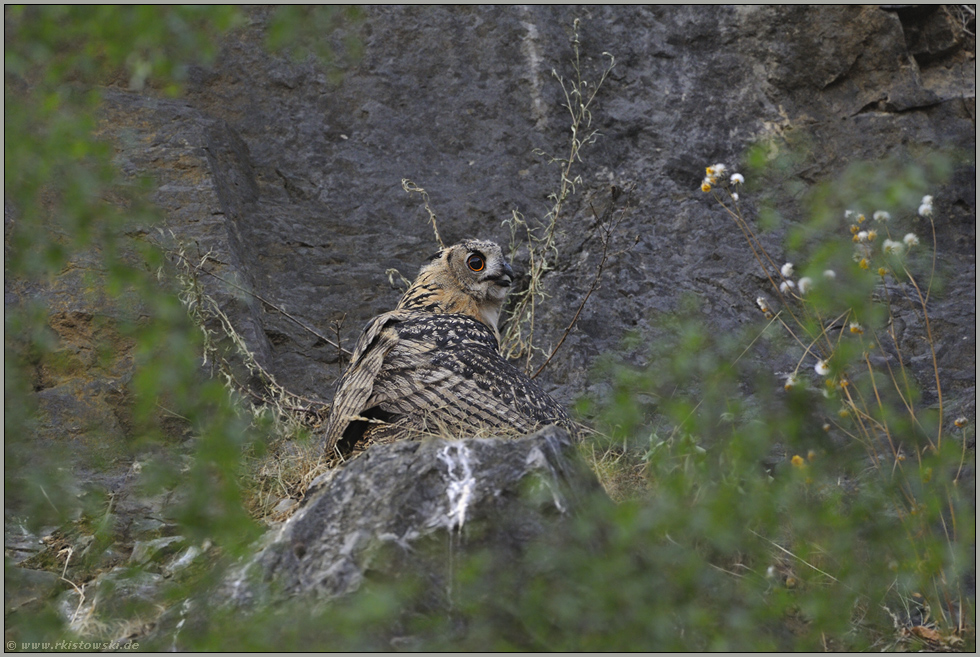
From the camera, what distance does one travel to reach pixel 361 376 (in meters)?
4.11

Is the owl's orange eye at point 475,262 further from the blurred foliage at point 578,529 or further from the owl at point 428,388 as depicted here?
the blurred foliage at point 578,529

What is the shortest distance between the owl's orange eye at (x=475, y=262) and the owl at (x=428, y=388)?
0.37 metres

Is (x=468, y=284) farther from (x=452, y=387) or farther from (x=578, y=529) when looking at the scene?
(x=578, y=529)

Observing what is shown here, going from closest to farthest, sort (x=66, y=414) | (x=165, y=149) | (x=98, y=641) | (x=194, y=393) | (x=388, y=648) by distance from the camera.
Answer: (x=194, y=393)
(x=388, y=648)
(x=98, y=641)
(x=66, y=414)
(x=165, y=149)

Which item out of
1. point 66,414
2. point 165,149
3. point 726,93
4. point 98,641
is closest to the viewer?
point 98,641

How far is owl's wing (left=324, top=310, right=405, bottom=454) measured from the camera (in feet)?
13.1

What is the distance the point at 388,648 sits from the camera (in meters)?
2.66

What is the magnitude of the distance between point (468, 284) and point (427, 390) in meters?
0.99

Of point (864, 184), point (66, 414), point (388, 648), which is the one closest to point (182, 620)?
point (388, 648)

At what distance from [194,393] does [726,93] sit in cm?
528

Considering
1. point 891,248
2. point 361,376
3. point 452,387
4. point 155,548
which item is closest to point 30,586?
point 155,548

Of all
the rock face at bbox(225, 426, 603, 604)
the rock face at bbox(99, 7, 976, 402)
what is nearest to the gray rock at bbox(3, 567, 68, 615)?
→ the rock face at bbox(225, 426, 603, 604)

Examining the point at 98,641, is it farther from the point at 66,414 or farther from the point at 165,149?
the point at 165,149

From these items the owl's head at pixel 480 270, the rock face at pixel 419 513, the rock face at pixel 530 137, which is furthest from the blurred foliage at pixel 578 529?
the rock face at pixel 530 137
